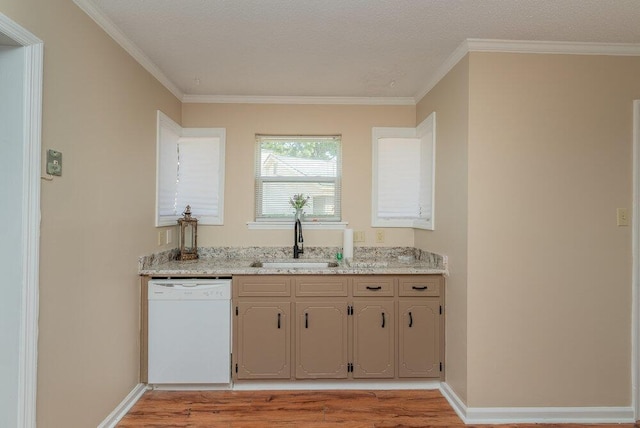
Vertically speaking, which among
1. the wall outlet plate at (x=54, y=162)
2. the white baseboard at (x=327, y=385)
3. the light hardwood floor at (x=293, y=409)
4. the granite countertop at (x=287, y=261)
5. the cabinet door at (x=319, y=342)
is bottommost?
the light hardwood floor at (x=293, y=409)

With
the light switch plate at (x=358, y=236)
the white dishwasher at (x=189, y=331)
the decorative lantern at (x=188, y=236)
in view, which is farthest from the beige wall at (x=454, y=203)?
the decorative lantern at (x=188, y=236)

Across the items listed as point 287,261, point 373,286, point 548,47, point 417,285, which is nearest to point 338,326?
point 373,286

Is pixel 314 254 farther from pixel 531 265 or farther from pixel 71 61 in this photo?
pixel 71 61

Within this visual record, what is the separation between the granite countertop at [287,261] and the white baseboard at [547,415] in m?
0.97

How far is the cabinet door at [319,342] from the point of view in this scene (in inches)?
110

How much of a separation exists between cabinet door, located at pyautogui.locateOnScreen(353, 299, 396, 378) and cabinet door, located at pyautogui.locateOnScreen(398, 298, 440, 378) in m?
0.09

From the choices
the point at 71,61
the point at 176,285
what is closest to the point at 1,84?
the point at 71,61

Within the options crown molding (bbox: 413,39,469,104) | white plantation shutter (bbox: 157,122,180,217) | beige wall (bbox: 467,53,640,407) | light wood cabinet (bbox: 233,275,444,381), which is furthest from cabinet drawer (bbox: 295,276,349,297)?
crown molding (bbox: 413,39,469,104)

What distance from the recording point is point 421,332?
282 centimetres

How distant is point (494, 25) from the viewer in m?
2.20

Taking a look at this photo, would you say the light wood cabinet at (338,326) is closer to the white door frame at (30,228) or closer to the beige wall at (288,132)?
the beige wall at (288,132)

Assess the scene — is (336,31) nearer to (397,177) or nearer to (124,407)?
(397,177)

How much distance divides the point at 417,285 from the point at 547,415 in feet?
3.87

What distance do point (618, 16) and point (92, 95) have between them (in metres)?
3.09
